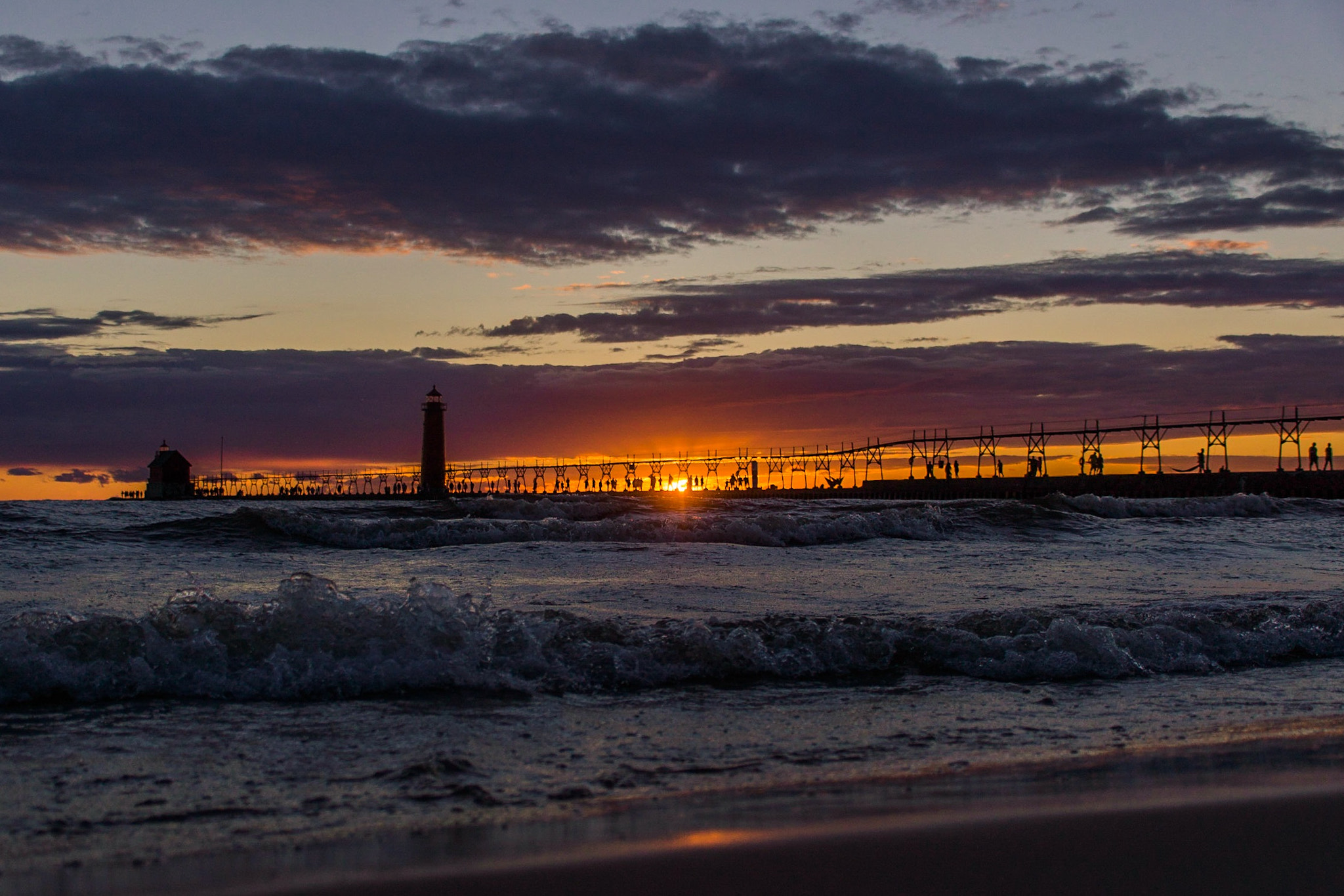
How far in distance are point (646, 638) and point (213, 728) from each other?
3.07m

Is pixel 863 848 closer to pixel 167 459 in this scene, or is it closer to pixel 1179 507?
pixel 1179 507

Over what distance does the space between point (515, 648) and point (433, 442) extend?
245 ft

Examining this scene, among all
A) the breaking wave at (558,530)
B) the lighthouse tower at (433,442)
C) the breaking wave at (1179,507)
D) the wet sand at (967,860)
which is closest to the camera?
the wet sand at (967,860)

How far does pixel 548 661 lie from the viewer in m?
7.19

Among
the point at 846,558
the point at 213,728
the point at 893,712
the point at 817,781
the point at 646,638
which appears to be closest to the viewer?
the point at 817,781

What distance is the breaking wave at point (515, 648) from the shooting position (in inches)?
263

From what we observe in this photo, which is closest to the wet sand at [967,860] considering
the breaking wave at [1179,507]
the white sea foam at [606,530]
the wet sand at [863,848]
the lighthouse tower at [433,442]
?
the wet sand at [863,848]


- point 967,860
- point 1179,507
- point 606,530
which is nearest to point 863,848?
point 967,860

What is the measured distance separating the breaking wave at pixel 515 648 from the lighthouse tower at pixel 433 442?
72390 mm

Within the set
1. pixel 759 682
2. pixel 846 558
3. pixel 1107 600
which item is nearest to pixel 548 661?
pixel 759 682

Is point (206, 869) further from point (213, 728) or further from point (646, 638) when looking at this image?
point (646, 638)

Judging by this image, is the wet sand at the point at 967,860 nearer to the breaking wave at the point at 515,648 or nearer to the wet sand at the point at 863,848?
the wet sand at the point at 863,848

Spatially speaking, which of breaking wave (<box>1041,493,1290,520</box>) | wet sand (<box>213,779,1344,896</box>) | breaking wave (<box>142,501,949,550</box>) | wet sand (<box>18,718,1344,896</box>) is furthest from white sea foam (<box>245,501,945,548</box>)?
wet sand (<box>213,779,1344,896</box>)

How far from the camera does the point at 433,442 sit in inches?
3137
